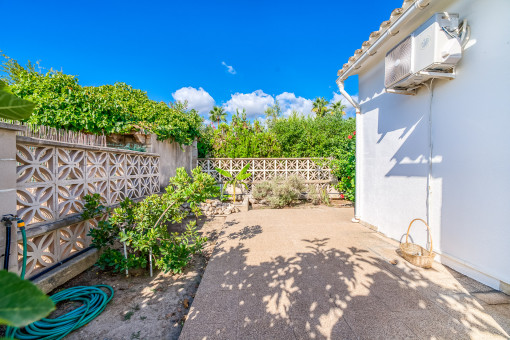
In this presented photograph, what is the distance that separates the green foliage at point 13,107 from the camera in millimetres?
627

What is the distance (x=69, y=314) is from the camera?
2.84 m

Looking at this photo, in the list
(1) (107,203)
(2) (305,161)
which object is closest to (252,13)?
(2) (305,161)

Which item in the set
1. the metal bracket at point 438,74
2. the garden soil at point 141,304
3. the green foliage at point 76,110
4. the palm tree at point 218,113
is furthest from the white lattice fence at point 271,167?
the palm tree at point 218,113

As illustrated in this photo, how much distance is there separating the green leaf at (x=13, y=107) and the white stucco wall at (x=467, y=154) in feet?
14.2

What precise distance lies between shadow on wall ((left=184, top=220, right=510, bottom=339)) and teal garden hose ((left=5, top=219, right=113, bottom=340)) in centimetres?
133

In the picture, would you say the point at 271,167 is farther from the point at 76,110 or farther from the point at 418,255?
the point at 418,255

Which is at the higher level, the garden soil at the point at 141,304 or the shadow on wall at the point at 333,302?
the shadow on wall at the point at 333,302

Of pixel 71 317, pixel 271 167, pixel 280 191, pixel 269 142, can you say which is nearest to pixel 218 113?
pixel 269 142

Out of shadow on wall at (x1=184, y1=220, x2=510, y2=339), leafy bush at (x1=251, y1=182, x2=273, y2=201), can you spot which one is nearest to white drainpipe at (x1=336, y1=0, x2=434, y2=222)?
shadow on wall at (x1=184, y1=220, x2=510, y2=339)

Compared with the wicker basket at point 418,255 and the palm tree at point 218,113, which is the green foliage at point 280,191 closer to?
the wicker basket at point 418,255

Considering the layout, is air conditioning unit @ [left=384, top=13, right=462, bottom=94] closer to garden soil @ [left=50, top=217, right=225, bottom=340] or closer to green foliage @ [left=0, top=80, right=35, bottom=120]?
green foliage @ [left=0, top=80, right=35, bottom=120]

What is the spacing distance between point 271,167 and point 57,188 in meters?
8.23

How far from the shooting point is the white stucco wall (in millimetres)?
2938

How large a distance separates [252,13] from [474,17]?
9.75 metres
